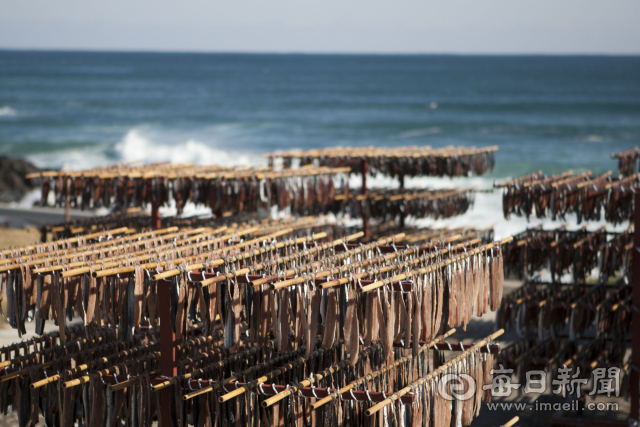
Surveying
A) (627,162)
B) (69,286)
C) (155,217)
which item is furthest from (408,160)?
(69,286)

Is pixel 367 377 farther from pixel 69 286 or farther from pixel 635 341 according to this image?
pixel 635 341

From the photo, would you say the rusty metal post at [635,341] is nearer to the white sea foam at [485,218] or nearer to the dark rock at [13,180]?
the white sea foam at [485,218]

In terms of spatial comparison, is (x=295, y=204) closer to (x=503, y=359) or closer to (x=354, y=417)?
(x=503, y=359)

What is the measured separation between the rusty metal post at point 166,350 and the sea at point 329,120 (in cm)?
1770

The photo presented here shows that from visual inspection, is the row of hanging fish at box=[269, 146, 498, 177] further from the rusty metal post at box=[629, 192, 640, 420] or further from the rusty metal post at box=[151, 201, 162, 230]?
the rusty metal post at box=[629, 192, 640, 420]

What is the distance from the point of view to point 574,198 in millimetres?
9367

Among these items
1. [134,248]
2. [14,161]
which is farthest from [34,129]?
[134,248]

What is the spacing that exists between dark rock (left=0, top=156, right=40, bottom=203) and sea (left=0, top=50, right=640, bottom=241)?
9.94m

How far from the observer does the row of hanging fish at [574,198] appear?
30.0 feet

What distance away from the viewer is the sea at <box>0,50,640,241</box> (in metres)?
44.0

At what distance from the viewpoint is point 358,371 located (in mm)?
6699

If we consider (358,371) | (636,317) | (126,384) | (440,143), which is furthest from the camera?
(440,143)

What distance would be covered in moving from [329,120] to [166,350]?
52818mm

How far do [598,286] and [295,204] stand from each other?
4.55 metres
